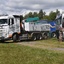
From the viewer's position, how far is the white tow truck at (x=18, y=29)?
2931cm

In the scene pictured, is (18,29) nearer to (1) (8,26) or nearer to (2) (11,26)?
(2) (11,26)

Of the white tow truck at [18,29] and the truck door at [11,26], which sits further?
the truck door at [11,26]

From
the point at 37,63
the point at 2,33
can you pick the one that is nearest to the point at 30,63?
the point at 37,63

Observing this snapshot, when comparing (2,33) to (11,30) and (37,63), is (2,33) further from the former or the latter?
(37,63)

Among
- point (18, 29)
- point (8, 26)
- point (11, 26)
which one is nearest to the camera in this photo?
point (8, 26)

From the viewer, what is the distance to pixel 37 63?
39.0 feet

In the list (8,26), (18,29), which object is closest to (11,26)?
(8,26)

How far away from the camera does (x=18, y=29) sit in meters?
→ 30.6

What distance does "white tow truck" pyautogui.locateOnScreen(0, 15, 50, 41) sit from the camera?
29312 millimetres

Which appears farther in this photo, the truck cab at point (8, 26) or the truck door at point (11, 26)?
the truck door at point (11, 26)

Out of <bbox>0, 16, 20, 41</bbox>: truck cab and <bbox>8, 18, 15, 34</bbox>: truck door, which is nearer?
<bbox>0, 16, 20, 41</bbox>: truck cab

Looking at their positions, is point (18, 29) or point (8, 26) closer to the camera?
point (8, 26)

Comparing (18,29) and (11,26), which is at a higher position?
(11,26)

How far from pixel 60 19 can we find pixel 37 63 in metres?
19.7
